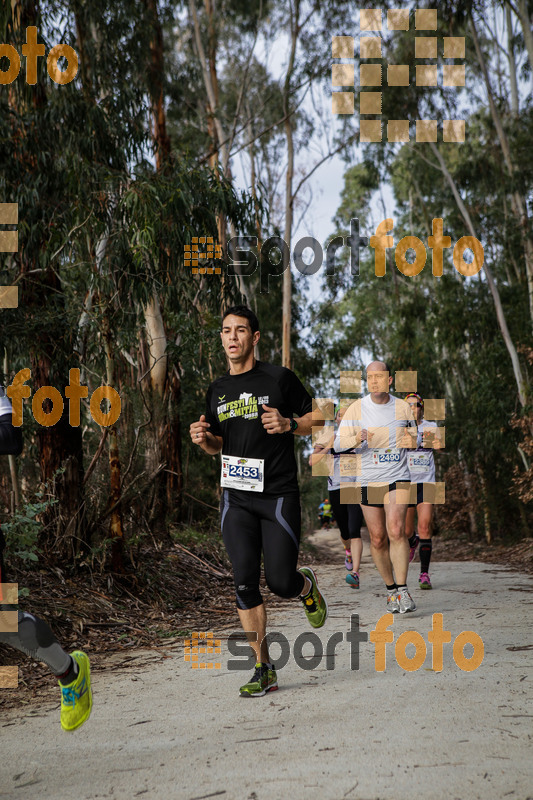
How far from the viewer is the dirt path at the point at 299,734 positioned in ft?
10.0

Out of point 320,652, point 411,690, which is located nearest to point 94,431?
point 320,652

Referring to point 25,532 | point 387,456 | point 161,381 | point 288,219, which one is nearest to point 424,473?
point 387,456

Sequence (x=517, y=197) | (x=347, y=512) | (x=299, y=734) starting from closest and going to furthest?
(x=299, y=734) → (x=347, y=512) → (x=517, y=197)

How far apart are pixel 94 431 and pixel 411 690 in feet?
32.8

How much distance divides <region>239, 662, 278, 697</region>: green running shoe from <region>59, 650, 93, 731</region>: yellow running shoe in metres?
1.11

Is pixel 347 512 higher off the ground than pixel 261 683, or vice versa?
pixel 347 512

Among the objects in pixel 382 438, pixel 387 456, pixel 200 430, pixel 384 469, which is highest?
pixel 200 430

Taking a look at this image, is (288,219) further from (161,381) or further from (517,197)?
(161,381)

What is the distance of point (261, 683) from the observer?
176 inches

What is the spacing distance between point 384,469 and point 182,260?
3766 millimetres

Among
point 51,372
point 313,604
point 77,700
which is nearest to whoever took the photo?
point 77,700

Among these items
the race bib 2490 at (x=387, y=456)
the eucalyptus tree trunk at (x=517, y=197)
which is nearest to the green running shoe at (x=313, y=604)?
the race bib 2490 at (x=387, y=456)

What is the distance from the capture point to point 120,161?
1034 cm

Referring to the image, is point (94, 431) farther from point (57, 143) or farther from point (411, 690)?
point (411, 690)
